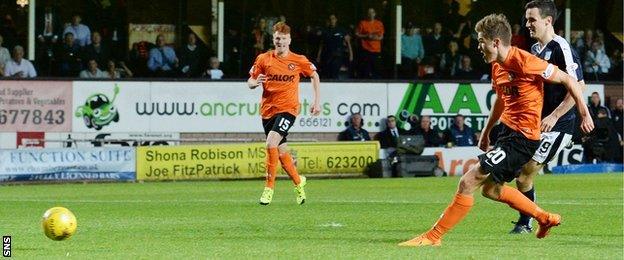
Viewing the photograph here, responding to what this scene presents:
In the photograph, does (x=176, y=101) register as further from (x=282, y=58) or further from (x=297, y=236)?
(x=297, y=236)

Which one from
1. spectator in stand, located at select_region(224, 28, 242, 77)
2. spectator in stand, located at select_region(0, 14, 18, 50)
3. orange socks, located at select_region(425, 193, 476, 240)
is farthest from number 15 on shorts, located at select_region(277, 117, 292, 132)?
spectator in stand, located at select_region(224, 28, 242, 77)

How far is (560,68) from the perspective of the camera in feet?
44.1

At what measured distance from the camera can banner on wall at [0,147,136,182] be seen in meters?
28.2

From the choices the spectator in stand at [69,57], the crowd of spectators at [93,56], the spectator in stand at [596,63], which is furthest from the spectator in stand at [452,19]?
the spectator in stand at [69,57]

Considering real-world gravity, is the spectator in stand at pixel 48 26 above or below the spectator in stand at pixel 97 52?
above

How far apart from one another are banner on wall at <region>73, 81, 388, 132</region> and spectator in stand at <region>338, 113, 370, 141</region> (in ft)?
1.38

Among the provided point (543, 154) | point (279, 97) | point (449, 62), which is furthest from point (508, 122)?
point (449, 62)

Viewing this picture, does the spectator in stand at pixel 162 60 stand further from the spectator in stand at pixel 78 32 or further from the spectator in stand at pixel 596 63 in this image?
the spectator in stand at pixel 596 63

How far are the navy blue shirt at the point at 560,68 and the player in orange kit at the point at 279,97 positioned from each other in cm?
602

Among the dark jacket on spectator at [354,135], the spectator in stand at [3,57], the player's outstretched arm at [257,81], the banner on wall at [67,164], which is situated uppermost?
the spectator in stand at [3,57]

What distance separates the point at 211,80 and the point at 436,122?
5.46 metres

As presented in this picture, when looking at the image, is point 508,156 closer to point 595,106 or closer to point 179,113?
point 179,113

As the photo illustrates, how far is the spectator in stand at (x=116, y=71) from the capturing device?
3094 centimetres

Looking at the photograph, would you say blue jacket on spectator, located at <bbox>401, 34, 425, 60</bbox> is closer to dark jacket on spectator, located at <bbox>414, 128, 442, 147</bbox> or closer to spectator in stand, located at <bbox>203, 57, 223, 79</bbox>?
dark jacket on spectator, located at <bbox>414, 128, 442, 147</bbox>
